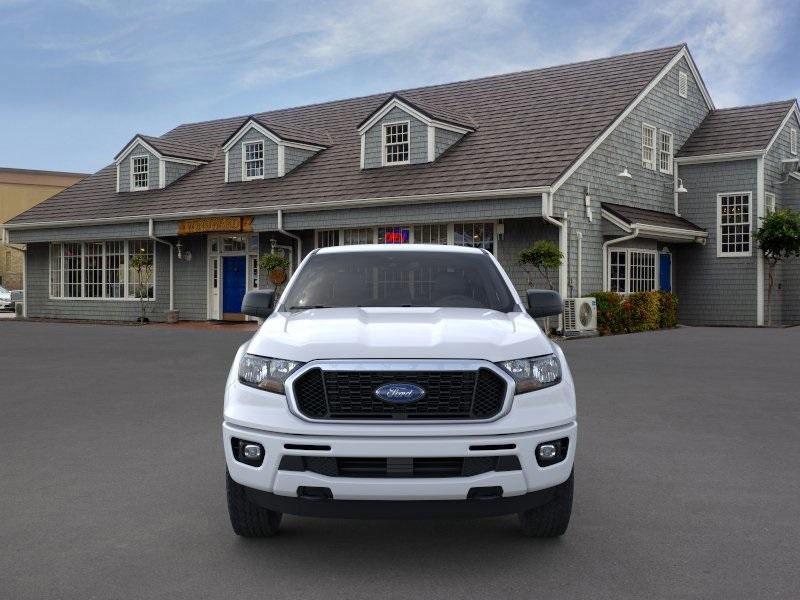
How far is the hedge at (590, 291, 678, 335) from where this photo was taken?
22281 mm

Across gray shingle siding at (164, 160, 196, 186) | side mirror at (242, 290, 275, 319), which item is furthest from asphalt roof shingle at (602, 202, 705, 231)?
side mirror at (242, 290, 275, 319)

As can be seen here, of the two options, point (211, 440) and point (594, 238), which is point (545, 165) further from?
point (211, 440)

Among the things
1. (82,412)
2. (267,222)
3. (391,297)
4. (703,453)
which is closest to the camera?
(391,297)

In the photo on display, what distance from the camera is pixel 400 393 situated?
4.41 m

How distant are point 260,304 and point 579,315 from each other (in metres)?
16.4

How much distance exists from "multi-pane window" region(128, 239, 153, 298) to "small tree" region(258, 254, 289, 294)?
206 inches

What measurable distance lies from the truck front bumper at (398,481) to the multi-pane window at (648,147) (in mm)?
22979

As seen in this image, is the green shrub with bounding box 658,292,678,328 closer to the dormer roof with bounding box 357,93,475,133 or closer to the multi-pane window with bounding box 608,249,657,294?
the multi-pane window with bounding box 608,249,657,294

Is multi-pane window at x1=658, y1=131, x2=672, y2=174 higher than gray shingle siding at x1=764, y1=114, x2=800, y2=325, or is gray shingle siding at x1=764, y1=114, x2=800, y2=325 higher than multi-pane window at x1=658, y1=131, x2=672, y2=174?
multi-pane window at x1=658, y1=131, x2=672, y2=174

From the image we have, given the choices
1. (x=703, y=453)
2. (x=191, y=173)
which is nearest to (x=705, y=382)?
(x=703, y=453)

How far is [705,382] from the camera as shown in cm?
1223

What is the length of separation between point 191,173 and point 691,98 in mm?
16908

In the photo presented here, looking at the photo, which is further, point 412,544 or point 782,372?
point 782,372

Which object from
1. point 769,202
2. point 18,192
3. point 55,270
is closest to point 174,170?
point 55,270
